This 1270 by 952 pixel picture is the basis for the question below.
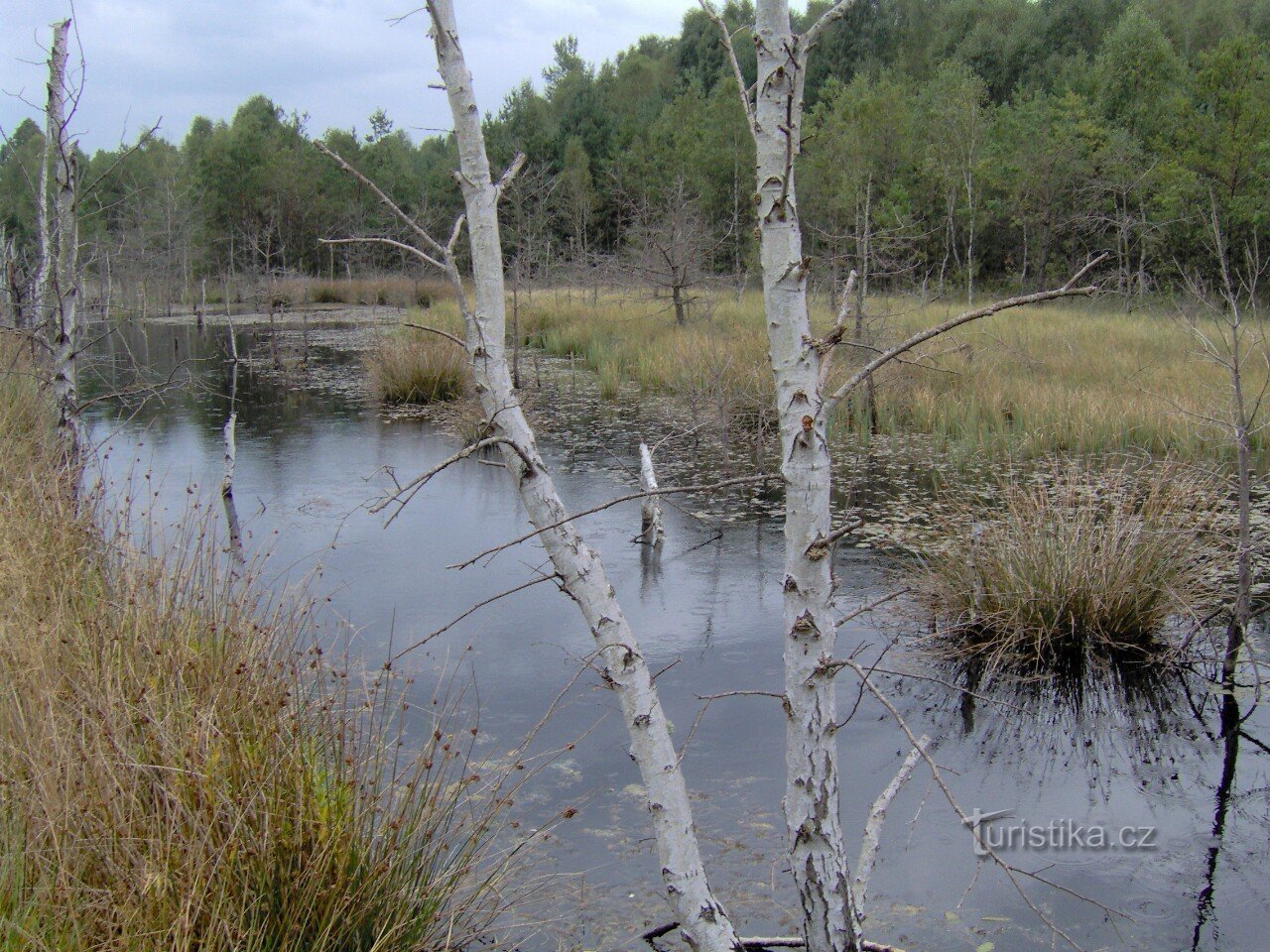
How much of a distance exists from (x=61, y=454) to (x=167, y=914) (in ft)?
15.7

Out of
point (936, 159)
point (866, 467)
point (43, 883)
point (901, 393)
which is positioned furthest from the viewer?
point (936, 159)

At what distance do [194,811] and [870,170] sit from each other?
1927cm

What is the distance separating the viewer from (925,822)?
4492 mm

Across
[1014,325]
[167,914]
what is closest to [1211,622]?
[167,914]

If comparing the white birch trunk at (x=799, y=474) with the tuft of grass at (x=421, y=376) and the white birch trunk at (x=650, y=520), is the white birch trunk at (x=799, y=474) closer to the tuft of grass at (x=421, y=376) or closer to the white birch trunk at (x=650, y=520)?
the white birch trunk at (x=650, y=520)

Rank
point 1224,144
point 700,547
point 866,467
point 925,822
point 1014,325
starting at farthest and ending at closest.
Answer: point 1224,144
point 1014,325
point 866,467
point 700,547
point 925,822

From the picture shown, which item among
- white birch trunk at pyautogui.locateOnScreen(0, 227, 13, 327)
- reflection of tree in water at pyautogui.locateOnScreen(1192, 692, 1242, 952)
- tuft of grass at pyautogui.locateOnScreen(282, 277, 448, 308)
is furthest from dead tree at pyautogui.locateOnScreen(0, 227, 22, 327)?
tuft of grass at pyautogui.locateOnScreen(282, 277, 448, 308)

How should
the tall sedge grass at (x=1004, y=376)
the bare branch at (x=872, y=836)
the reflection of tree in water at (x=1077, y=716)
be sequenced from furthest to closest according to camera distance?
the tall sedge grass at (x=1004, y=376) < the reflection of tree in water at (x=1077, y=716) < the bare branch at (x=872, y=836)

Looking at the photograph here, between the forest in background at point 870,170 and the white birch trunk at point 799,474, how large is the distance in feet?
14.9

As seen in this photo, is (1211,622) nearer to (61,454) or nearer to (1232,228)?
(61,454)

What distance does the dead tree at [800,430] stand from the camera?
2.23 m

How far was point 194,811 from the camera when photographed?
2715mm

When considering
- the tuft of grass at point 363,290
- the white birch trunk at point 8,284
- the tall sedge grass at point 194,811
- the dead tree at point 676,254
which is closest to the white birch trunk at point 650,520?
the tall sedge grass at point 194,811

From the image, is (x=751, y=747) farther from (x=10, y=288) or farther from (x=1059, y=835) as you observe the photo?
(x=10, y=288)
